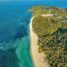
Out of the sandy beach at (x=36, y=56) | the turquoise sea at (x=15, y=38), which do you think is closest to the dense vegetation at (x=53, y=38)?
the sandy beach at (x=36, y=56)

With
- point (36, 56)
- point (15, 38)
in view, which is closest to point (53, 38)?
point (36, 56)

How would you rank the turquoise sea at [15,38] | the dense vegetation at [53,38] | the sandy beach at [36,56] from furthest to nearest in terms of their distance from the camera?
the turquoise sea at [15,38] < the dense vegetation at [53,38] < the sandy beach at [36,56]

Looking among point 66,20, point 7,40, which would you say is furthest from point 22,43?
point 66,20

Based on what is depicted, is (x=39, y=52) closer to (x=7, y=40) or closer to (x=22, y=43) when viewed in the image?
(x=22, y=43)

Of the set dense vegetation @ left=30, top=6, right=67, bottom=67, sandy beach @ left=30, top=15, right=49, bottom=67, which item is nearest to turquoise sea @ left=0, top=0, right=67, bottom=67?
sandy beach @ left=30, top=15, right=49, bottom=67

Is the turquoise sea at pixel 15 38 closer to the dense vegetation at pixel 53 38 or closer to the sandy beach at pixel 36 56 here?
the sandy beach at pixel 36 56

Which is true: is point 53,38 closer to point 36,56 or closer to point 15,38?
point 36,56
